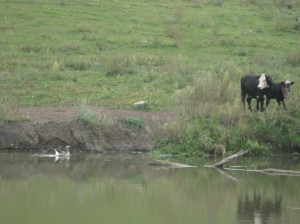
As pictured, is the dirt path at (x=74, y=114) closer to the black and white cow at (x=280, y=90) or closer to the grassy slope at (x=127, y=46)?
the grassy slope at (x=127, y=46)

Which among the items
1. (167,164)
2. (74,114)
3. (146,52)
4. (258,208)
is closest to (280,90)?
(167,164)

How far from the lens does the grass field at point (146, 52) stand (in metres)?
30.7

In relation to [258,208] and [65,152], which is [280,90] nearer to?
[65,152]

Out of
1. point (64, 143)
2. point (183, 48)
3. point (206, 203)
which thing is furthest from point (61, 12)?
point (206, 203)

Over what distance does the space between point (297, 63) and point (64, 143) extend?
51.3 ft

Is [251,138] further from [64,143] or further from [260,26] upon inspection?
[260,26]

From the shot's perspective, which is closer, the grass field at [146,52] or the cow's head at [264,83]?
the cow's head at [264,83]

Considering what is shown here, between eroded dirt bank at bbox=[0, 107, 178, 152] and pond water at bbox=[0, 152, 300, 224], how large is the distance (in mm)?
648

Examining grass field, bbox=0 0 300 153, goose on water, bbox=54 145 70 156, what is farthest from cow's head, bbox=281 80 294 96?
goose on water, bbox=54 145 70 156

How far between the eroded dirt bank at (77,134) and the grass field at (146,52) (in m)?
1.29

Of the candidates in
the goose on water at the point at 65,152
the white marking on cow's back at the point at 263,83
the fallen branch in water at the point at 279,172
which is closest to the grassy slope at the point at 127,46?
the white marking on cow's back at the point at 263,83

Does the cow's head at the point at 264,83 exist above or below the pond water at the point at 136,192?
above

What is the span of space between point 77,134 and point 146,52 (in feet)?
43.6

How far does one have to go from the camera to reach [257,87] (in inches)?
1165
